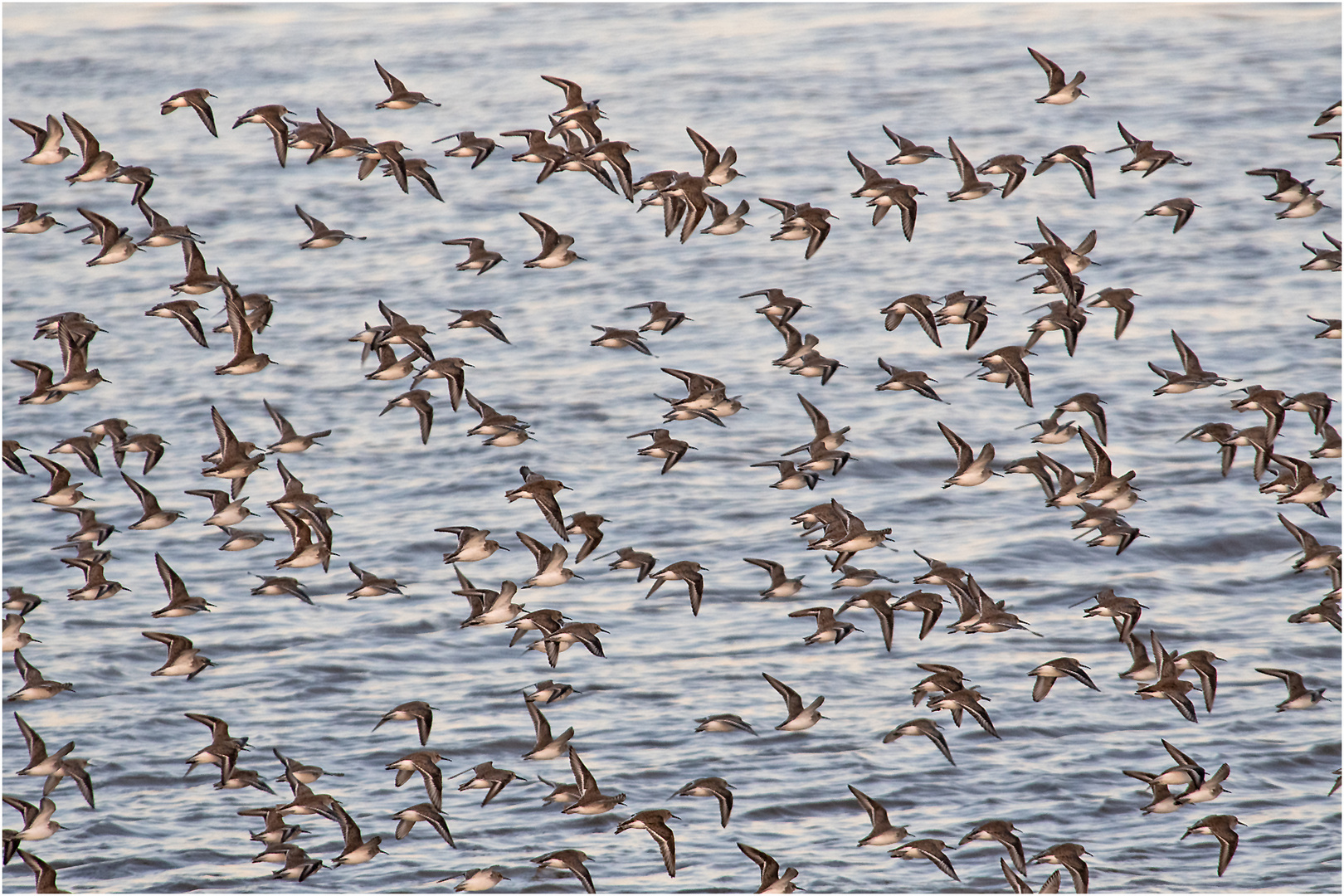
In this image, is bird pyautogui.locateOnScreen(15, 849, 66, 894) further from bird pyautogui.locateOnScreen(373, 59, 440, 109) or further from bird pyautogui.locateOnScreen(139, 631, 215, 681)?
bird pyautogui.locateOnScreen(373, 59, 440, 109)

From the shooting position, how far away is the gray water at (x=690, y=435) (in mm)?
23828

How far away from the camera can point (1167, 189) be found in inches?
1996

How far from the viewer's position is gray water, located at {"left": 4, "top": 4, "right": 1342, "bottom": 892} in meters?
23.8

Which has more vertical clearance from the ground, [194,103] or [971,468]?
[194,103]

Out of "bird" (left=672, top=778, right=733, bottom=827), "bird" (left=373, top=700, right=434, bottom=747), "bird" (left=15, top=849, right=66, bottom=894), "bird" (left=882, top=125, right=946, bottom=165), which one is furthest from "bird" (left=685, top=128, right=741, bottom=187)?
"bird" (left=15, top=849, right=66, bottom=894)

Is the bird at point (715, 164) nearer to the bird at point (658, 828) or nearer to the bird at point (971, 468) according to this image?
the bird at point (971, 468)

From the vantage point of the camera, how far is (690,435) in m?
36.5

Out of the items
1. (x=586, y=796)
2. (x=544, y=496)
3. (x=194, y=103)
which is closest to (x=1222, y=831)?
(x=586, y=796)

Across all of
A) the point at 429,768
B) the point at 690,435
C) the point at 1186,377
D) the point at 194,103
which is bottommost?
the point at 690,435

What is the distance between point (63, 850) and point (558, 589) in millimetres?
9336

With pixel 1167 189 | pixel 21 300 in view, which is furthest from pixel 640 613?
pixel 1167 189

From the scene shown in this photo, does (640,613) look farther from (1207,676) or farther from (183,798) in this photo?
(1207,676)

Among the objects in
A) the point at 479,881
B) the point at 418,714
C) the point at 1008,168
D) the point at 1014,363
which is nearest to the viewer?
the point at 479,881

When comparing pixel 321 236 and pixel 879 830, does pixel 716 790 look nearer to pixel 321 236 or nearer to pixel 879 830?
pixel 879 830
